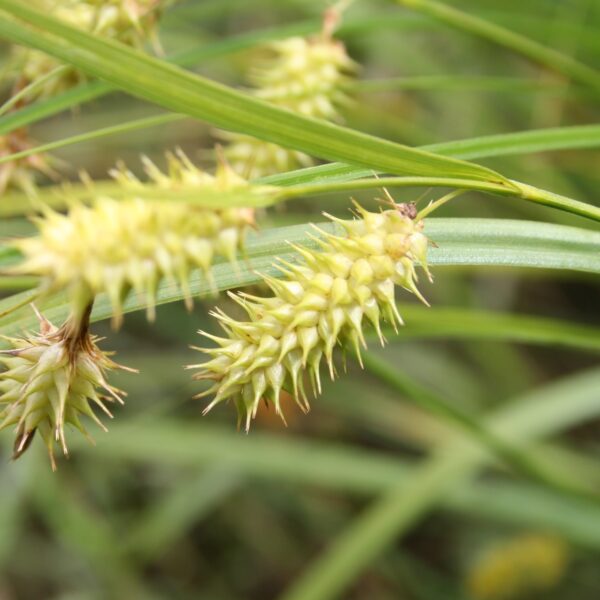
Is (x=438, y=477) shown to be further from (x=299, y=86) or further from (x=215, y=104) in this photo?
(x=215, y=104)

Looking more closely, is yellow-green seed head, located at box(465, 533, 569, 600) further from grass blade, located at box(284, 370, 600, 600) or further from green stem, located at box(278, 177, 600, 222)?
green stem, located at box(278, 177, 600, 222)

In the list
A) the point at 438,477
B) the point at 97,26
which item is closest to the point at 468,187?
the point at 97,26

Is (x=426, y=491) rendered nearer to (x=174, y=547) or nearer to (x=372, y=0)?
(x=174, y=547)

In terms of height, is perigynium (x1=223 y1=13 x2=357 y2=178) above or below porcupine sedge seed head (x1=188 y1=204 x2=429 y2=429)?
above

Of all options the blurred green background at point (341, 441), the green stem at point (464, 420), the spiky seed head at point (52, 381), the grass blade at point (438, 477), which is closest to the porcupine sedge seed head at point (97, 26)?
the spiky seed head at point (52, 381)

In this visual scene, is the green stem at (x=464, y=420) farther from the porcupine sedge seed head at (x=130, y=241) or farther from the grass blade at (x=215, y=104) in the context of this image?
the porcupine sedge seed head at (x=130, y=241)

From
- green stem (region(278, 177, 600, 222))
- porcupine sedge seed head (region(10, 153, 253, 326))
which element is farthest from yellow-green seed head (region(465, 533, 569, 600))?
porcupine sedge seed head (region(10, 153, 253, 326))

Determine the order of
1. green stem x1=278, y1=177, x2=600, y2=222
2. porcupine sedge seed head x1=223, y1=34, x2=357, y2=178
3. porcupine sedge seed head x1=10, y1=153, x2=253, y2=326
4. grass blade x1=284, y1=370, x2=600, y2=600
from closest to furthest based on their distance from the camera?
porcupine sedge seed head x1=10, y1=153, x2=253, y2=326
green stem x1=278, y1=177, x2=600, y2=222
porcupine sedge seed head x1=223, y1=34, x2=357, y2=178
grass blade x1=284, y1=370, x2=600, y2=600
